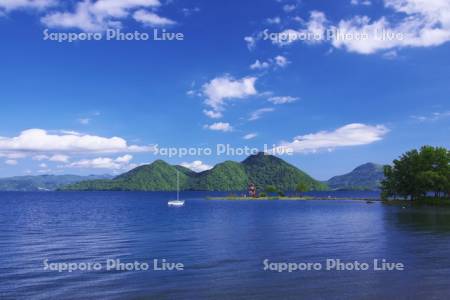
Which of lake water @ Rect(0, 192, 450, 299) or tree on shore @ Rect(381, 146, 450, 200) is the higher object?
tree on shore @ Rect(381, 146, 450, 200)

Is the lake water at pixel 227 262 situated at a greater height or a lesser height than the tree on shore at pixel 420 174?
lesser

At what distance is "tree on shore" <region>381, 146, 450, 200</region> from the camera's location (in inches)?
5861

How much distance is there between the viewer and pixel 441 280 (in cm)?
3294

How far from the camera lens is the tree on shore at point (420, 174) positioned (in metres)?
149

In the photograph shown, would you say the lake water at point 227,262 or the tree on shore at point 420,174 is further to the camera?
the tree on shore at point 420,174

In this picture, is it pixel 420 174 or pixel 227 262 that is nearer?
pixel 227 262

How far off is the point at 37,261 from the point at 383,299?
3390 cm

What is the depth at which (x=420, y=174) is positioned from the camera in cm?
15075

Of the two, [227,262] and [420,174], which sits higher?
[420,174]

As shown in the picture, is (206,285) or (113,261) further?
(113,261)

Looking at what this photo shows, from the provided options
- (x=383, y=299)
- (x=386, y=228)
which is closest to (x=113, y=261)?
(x=383, y=299)

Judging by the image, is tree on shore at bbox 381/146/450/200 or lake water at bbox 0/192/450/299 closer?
lake water at bbox 0/192/450/299

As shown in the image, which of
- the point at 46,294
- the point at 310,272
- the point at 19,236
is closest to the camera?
the point at 46,294

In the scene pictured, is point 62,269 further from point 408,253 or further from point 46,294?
point 408,253
